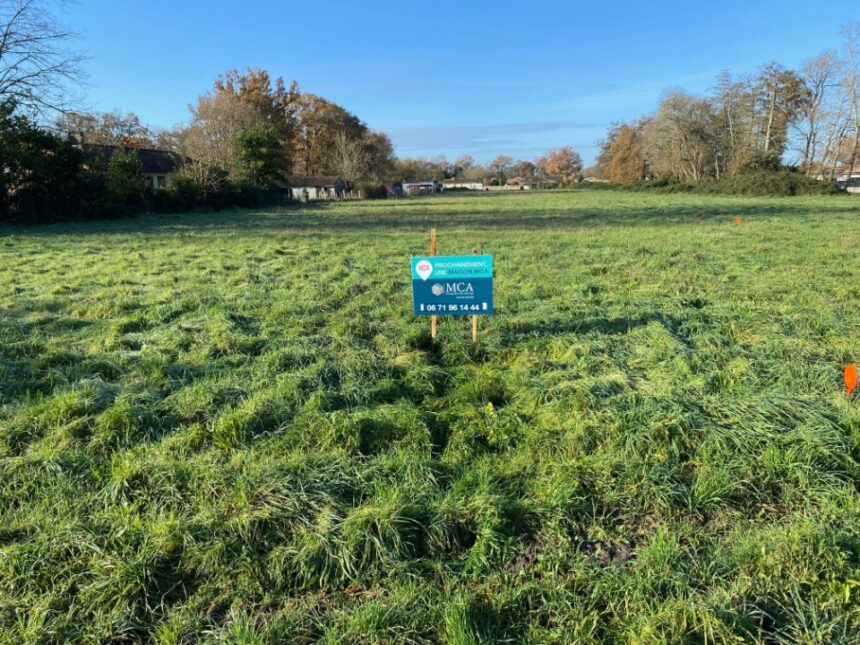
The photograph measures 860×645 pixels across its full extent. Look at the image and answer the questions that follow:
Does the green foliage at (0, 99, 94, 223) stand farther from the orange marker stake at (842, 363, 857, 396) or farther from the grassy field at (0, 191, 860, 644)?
the orange marker stake at (842, 363, 857, 396)

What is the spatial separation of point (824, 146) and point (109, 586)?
60.1 metres

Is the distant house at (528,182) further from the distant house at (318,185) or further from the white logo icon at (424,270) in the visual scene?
the white logo icon at (424,270)

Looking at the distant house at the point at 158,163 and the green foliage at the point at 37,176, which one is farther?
the distant house at the point at 158,163

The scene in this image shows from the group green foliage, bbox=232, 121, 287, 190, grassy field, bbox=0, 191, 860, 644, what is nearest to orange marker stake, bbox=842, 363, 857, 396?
grassy field, bbox=0, 191, 860, 644

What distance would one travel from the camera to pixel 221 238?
1644 cm

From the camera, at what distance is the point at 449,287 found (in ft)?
17.5

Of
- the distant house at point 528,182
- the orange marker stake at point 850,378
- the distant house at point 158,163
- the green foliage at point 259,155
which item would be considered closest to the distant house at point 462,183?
the distant house at point 528,182

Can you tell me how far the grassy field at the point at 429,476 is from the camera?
227cm

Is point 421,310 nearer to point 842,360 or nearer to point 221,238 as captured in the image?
point 842,360

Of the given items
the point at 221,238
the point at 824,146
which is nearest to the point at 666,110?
the point at 824,146

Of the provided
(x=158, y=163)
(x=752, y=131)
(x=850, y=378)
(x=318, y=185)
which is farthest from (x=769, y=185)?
(x=158, y=163)

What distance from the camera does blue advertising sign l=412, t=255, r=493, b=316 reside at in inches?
208

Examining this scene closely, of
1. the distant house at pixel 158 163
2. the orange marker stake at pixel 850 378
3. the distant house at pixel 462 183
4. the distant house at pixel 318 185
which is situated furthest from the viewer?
the distant house at pixel 462 183

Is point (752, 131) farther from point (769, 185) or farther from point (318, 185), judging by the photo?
point (318, 185)
